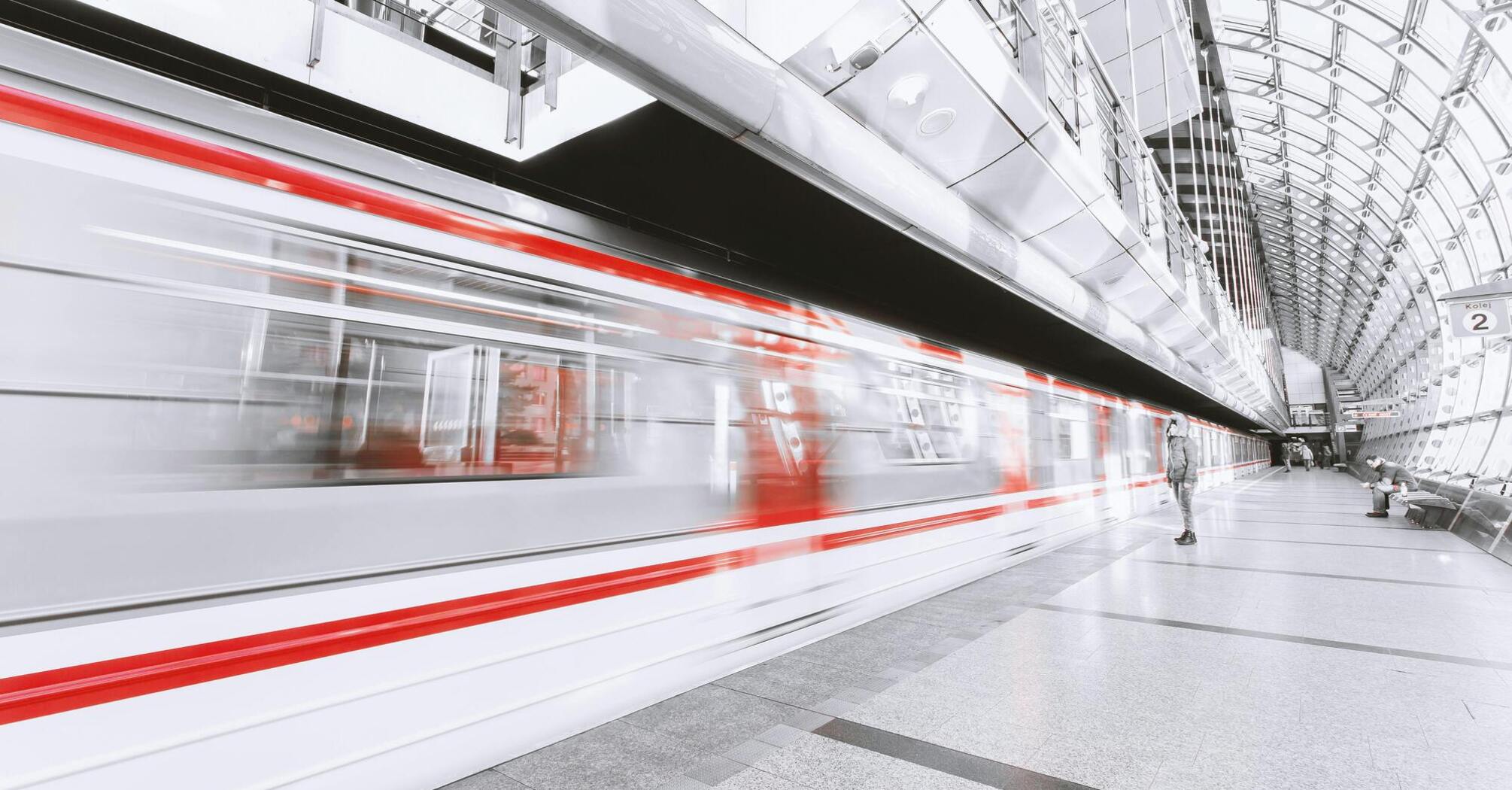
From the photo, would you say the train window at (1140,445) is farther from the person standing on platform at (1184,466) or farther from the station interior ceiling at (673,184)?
the station interior ceiling at (673,184)

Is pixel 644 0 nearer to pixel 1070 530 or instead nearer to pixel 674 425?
pixel 674 425

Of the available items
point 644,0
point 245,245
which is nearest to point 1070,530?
point 644,0

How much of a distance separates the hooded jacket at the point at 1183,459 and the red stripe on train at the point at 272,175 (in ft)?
25.7

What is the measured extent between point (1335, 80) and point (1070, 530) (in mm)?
18649

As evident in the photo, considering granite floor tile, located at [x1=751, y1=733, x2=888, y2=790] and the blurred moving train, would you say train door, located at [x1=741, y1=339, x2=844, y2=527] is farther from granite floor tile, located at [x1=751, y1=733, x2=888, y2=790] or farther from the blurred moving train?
granite floor tile, located at [x1=751, y1=733, x2=888, y2=790]

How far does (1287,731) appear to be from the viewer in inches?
102

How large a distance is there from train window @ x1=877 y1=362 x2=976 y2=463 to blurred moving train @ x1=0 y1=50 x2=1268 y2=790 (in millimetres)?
1664

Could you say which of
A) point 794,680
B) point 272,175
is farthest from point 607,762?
point 272,175

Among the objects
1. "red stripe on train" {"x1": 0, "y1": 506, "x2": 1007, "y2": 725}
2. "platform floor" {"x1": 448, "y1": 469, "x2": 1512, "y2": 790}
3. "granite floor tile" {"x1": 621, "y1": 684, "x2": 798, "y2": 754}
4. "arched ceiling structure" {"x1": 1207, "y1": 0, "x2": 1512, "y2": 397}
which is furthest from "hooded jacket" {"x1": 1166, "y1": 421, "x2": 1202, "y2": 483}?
"arched ceiling structure" {"x1": 1207, "y1": 0, "x2": 1512, "y2": 397}

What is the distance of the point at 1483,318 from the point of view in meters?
7.89

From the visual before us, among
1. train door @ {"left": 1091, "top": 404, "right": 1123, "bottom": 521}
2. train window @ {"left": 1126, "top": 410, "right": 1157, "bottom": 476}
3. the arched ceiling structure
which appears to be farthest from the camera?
the arched ceiling structure

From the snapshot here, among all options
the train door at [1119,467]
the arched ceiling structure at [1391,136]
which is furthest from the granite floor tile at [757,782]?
the arched ceiling structure at [1391,136]

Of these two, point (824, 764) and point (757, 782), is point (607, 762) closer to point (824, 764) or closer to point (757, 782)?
point (757, 782)

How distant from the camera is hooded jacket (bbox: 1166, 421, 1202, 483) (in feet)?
25.7
